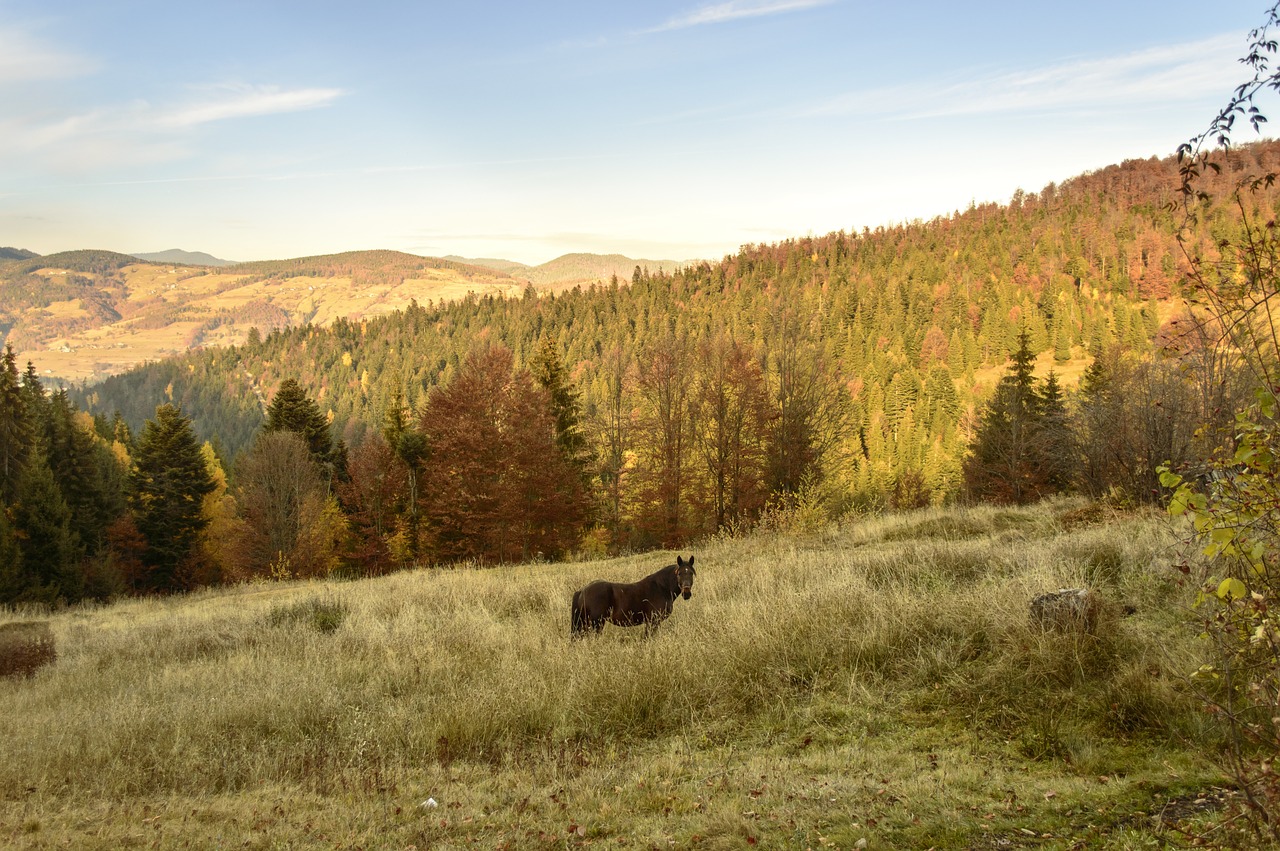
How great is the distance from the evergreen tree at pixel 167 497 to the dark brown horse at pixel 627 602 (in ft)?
132

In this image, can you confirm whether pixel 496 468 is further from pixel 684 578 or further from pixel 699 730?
pixel 699 730

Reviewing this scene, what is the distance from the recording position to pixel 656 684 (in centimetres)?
693

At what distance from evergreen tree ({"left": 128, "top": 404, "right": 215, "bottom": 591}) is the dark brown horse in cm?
4014

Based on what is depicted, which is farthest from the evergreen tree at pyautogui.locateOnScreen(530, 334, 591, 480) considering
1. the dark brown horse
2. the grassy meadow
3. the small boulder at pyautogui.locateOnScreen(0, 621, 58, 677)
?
the dark brown horse

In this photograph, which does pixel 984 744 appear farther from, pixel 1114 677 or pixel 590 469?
pixel 590 469

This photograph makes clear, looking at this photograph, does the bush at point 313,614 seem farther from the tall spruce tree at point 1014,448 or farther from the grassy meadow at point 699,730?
the tall spruce tree at point 1014,448

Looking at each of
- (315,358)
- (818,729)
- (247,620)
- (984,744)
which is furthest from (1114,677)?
(315,358)

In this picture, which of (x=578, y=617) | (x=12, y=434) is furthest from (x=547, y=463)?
(x=12, y=434)

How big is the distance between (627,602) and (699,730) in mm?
3633

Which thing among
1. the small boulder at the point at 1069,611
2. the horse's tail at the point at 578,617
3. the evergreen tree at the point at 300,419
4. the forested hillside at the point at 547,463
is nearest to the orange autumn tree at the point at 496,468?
the forested hillside at the point at 547,463

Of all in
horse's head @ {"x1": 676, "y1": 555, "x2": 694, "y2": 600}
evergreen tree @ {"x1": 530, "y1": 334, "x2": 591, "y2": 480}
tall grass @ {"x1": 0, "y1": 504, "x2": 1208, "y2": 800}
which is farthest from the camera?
evergreen tree @ {"x1": 530, "y1": 334, "x2": 591, "y2": 480}

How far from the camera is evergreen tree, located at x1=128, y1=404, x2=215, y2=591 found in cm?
4028

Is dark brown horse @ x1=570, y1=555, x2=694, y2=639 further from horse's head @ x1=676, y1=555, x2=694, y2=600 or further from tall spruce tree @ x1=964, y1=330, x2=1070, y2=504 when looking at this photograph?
tall spruce tree @ x1=964, y1=330, x2=1070, y2=504

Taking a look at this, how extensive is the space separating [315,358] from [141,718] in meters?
212
